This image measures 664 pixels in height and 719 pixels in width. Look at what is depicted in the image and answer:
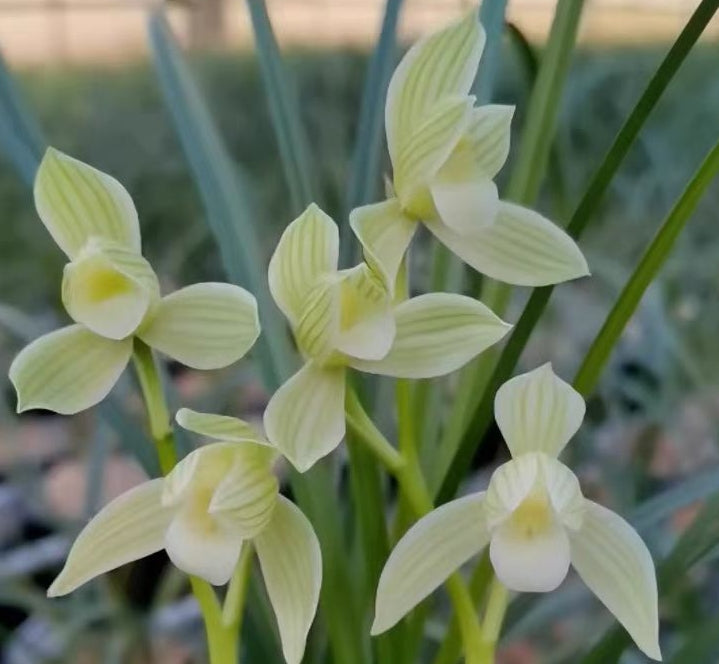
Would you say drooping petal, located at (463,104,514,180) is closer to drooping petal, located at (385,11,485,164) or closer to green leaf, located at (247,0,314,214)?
drooping petal, located at (385,11,485,164)

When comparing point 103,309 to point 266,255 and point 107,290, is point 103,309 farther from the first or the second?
point 266,255

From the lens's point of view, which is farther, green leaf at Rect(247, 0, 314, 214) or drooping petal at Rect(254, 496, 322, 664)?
green leaf at Rect(247, 0, 314, 214)

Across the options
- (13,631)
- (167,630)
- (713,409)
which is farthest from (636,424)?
(13,631)

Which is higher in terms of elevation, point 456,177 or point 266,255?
point 456,177

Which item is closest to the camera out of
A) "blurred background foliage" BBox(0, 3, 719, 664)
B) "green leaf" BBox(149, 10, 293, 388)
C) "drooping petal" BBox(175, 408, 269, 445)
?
"drooping petal" BBox(175, 408, 269, 445)

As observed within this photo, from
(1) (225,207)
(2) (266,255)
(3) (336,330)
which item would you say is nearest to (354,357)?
(3) (336,330)

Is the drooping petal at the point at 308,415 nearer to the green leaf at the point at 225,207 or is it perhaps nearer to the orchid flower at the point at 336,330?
the orchid flower at the point at 336,330

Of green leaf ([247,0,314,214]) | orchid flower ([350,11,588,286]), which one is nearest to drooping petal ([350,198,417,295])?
orchid flower ([350,11,588,286])

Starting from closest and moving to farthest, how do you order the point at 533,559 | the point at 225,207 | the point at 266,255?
1. the point at 533,559
2. the point at 225,207
3. the point at 266,255
